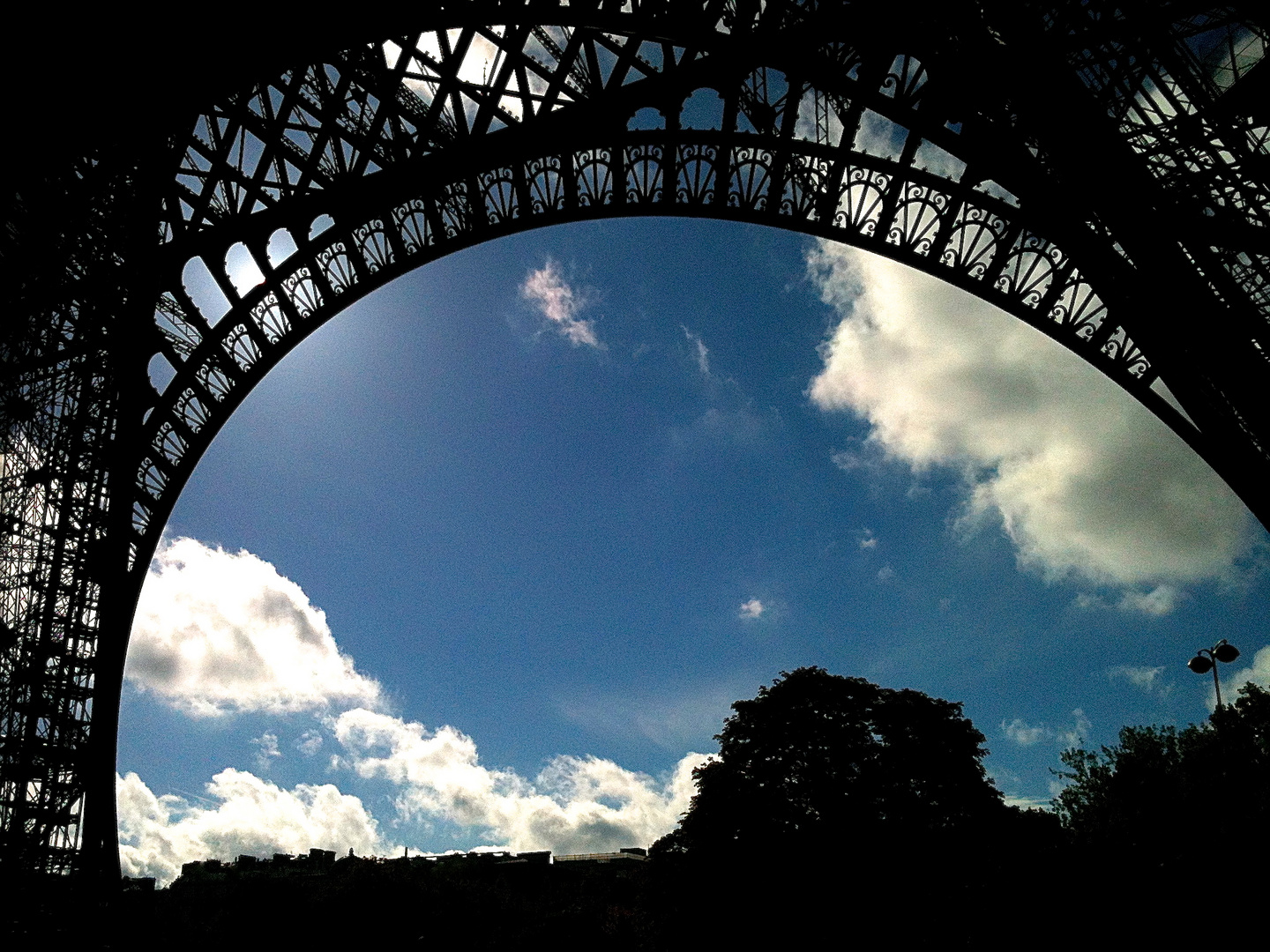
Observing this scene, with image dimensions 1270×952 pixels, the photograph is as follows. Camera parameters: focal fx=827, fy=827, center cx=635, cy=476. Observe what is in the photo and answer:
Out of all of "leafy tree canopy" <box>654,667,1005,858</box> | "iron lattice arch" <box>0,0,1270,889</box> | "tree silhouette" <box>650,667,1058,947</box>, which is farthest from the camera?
"leafy tree canopy" <box>654,667,1005,858</box>

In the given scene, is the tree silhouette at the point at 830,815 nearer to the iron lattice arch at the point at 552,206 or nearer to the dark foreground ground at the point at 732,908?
the dark foreground ground at the point at 732,908

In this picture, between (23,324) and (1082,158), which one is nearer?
(1082,158)

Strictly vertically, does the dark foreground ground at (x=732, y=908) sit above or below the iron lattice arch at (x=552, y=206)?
below

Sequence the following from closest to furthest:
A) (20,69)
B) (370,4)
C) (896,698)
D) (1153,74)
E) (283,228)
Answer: (20,69) → (1153,74) → (370,4) → (283,228) → (896,698)

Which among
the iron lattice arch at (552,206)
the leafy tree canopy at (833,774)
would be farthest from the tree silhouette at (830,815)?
the iron lattice arch at (552,206)

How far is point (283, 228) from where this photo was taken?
1455cm

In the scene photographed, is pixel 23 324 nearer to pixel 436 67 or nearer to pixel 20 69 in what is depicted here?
pixel 20 69

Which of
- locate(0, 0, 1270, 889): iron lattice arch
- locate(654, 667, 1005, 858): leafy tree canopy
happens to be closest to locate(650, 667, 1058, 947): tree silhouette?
locate(654, 667, 1005, 858): leafy tree canopy

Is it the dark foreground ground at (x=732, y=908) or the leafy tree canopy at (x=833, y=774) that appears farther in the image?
the leafy tree canopy at (x=833, y=774)

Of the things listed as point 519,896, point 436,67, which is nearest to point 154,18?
point 436,67

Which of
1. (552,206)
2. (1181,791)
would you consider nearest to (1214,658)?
(1181,791)

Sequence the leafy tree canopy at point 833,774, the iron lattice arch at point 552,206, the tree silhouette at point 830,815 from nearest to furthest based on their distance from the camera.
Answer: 1. the iron lattice arch at point 552,206
2. the tree silhouette at point 830,815
3. the leafy tree canopy at point 833,774

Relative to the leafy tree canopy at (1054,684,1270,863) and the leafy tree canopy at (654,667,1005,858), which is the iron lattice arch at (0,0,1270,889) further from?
the leafy tree canopy at (654,667,1005,858)

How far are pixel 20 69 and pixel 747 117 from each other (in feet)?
34.9
